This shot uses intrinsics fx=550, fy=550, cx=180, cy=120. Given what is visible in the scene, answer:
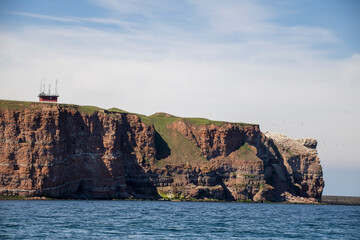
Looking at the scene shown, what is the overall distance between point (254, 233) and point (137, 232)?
18.3 meters

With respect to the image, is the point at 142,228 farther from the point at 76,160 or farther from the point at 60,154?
the point at 76,160

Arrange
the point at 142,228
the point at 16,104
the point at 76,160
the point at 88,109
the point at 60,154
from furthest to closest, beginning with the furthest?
the point at 88,109 < the point at 76,160 < the point at 60,154 < the point at 16,104 < the point at 142,228

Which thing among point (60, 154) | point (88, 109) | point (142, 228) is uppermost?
point (88, 109)

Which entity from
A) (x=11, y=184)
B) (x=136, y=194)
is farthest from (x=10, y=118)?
(x=136, y=194)

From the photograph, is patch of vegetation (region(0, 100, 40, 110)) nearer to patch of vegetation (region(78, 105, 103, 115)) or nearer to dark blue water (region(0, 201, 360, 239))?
patch of vegetation (region(78, 105, 103, 115))

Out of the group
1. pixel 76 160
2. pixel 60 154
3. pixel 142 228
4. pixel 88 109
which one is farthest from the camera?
pixel 88 109

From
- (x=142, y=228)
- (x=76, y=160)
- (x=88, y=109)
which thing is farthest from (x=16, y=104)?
(x=142, y=228)

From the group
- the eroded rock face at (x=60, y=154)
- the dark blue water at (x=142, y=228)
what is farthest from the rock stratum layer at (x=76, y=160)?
the dark blue water at (x=142, y=228)

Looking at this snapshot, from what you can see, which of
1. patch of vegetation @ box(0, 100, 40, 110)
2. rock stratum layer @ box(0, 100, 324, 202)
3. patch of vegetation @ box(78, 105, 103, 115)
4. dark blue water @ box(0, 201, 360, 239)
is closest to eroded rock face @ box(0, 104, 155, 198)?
rock stratum layer @ box(0, 100, 324, 202)

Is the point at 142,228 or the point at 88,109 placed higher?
the point at 88,109

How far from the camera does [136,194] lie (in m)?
188

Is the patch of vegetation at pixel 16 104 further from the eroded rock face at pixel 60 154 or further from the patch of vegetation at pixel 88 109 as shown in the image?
the patch of vegetation at pixel 88 109

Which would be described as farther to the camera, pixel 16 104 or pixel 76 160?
pixel 76 160

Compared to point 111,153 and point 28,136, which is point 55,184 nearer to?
point 28,136
